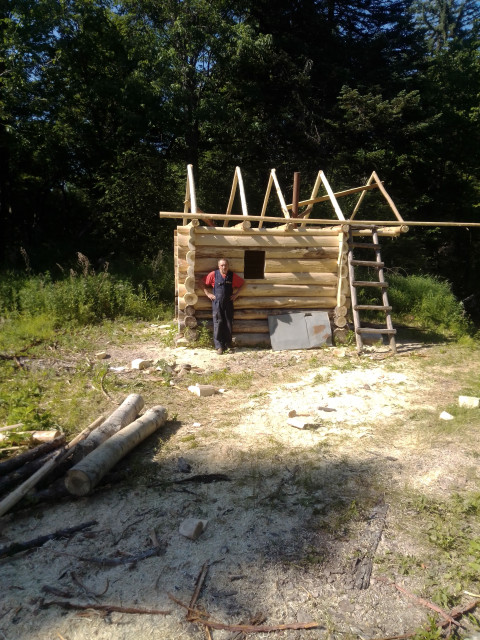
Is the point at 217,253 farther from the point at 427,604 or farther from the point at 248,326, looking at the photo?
the point at 427,604

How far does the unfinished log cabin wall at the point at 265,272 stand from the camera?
384 inches

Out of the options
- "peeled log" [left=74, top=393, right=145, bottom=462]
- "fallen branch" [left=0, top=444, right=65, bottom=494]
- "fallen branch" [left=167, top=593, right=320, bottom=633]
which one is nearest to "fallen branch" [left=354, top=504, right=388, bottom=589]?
"fallen branch" [left=167, top=593, right=320, bottom=633]

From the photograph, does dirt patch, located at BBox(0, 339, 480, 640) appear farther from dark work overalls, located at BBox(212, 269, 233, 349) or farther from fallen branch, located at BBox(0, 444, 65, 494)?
dark work overalls, located at BBox(212, 269, 233, 349)

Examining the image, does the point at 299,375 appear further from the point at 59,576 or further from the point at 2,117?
the point at 2,117

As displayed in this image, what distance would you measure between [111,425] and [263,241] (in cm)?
571

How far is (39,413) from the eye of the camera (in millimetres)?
6012

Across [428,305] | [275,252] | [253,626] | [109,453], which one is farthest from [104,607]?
[428,305]

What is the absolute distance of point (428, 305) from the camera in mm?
13305

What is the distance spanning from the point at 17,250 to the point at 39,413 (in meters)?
12.9

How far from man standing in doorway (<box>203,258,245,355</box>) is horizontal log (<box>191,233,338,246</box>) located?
1.37 feet

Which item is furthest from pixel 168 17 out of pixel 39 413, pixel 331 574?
pixel 331 574

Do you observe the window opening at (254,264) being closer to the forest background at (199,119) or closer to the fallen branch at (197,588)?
the forest background at (199,119)

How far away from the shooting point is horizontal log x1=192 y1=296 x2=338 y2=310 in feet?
32.3

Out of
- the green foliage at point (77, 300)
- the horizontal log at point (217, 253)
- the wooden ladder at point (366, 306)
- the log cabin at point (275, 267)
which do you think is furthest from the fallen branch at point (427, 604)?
the green foliage at point (77, 300)
